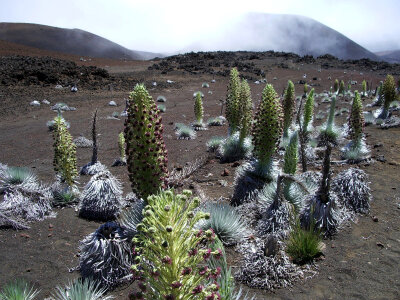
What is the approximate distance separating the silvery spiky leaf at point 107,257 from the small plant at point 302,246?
1.34 meters

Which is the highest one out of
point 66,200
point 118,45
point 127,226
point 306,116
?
point 118,45

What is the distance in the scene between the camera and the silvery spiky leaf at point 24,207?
3604mm

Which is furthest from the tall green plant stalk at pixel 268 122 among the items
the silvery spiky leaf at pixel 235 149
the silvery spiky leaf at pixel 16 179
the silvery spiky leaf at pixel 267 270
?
the silvery spiky leaf at pixel 16 179

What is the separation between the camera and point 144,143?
2535 millimetres

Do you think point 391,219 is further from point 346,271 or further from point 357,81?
point 357,81

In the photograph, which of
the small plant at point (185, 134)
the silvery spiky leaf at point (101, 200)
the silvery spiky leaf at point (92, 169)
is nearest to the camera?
the silvery spiky leaf at point (101, 200)

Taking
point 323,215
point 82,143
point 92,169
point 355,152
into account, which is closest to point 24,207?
point 92,169

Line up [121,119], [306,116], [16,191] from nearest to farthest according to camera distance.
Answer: [16,191] → [306,116] → [121,119]

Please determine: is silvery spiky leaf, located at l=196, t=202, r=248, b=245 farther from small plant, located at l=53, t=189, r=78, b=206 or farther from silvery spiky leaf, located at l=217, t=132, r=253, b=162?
silvery spiky leaf, located at l=217, t=132, r=253, b=162

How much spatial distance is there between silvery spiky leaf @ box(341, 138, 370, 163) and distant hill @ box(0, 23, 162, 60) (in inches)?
1306

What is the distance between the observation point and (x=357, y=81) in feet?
77.2

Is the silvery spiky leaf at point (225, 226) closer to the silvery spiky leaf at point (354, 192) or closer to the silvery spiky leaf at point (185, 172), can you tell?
the silvery spiky leaf at point (185, 172)

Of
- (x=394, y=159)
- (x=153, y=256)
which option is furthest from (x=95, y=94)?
(x=153, y=256)

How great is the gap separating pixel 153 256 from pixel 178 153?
5.27 meters
